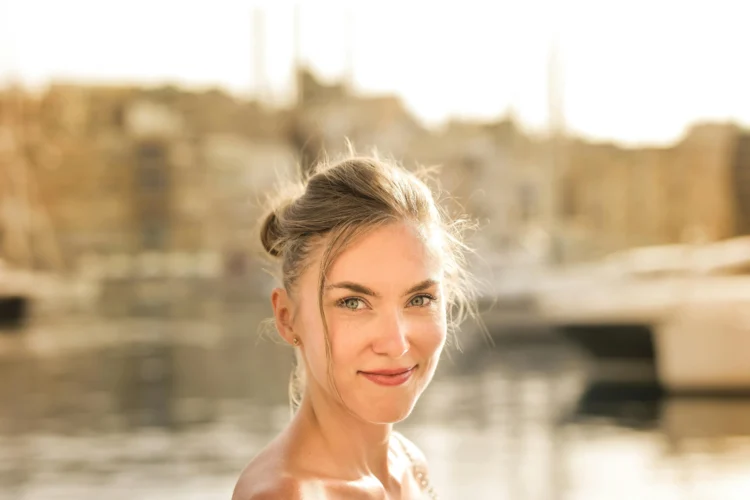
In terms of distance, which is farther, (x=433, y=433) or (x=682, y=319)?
(x=682, y=319)

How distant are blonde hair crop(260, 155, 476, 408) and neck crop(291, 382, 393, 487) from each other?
76 millimetres

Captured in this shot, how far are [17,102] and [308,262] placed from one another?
2676 cm

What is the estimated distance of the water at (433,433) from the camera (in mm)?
4309

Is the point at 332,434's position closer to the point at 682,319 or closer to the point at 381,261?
the point at 381,261

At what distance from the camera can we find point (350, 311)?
1.17m

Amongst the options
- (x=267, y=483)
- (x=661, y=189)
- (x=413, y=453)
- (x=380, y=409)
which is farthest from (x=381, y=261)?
(x=661, y=189)

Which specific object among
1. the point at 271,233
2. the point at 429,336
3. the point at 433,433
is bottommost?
the point at 433,433

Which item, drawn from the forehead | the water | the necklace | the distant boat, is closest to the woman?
the forehead

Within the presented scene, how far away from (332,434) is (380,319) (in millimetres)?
186

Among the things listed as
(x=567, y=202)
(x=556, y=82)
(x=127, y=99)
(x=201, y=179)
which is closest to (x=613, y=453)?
(x=556, y=82)

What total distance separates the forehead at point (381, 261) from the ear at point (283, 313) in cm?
11

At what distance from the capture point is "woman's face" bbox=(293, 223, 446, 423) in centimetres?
116

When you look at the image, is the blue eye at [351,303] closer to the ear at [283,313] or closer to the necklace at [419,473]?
the ear at [283,313]

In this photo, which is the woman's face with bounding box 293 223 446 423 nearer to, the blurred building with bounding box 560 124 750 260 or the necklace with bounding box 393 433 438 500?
the necklace with bounding box 393 433 438 500
